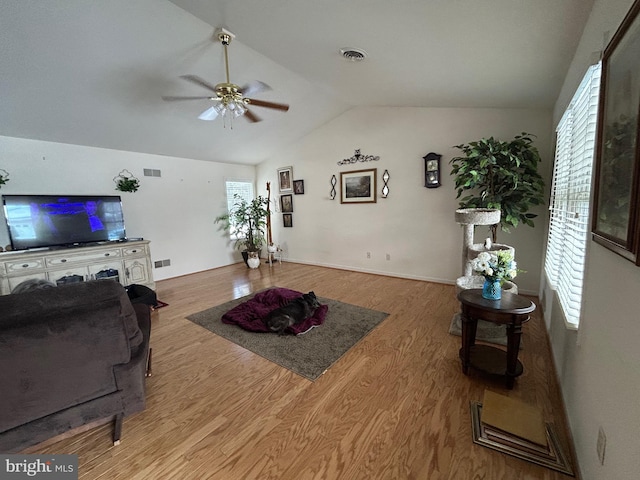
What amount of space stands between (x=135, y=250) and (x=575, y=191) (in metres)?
5.19

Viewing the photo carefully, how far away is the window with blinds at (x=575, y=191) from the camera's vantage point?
4.82ft

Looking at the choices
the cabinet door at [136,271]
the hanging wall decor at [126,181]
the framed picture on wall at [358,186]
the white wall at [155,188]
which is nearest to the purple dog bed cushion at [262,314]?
the cabinet door at [136,271]

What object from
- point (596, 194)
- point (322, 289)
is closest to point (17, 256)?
point (322, 289)

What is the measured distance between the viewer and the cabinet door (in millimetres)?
3985

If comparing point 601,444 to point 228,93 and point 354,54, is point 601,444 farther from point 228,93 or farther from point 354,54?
point 228,93

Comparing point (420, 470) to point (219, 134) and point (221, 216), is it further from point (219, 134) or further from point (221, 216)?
point (221, 216)

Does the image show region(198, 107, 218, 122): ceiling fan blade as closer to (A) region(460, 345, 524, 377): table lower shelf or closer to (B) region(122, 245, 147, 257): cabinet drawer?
(B) region(122, 245, 147, 257): cabinet drawer

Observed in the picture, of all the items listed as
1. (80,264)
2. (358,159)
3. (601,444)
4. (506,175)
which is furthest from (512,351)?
(80,264)

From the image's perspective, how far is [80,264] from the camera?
361cm

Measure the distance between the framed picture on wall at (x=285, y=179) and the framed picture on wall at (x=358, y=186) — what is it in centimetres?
133

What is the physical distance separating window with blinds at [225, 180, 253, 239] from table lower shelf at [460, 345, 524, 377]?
17.5 feet

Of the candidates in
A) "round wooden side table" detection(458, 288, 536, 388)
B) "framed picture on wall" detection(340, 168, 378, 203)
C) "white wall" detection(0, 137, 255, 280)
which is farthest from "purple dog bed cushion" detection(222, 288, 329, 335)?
"white wall" detection(0, 137, 255, 280)

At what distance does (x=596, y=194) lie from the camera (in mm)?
1256

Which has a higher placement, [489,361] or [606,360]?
[606,360]
